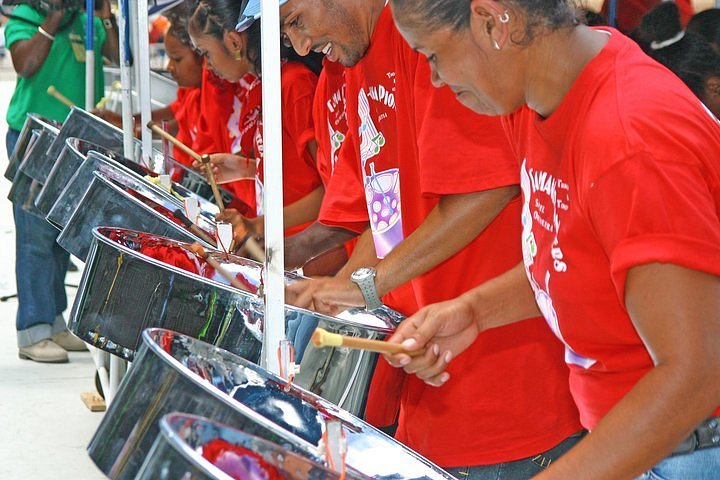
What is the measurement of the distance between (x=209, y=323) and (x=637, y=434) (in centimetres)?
66

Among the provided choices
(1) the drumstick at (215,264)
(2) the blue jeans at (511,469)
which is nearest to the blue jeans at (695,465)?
(2) the blue jeans at (511,469)

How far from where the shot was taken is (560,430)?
1351mm

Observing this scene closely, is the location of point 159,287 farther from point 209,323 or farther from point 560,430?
point 560,430

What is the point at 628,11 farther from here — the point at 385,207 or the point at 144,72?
the point at 385,207

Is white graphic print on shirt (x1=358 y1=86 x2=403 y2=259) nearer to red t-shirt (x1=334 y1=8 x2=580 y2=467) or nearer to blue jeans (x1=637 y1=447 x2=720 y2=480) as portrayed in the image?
red t-shirt (x1=334 y1=8 x2=580 y2=467)

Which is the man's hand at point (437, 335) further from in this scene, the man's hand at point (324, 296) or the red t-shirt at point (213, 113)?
the red t-shirt at point (213, 113)

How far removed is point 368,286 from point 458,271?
0.11 metres

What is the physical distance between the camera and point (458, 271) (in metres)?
1.36

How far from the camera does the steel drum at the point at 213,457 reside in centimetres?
75

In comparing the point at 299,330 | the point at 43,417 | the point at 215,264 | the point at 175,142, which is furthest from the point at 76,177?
the point at 43,417

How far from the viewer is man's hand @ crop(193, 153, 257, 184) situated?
259 centimetres

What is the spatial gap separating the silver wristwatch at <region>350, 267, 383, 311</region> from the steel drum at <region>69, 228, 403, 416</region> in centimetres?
3

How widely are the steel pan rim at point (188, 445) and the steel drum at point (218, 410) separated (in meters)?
0.03

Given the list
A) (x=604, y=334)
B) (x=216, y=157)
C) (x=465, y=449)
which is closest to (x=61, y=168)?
(x=216, y=157)
